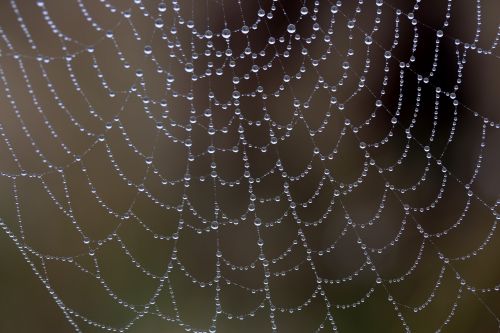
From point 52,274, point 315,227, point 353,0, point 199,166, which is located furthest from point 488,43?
point 52,274

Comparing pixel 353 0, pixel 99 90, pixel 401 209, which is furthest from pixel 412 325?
pixel 99 90

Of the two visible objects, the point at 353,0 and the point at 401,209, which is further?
the point at 401,209

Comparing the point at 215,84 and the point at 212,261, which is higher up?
the point at 215,84

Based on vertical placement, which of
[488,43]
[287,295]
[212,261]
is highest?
[488,43]

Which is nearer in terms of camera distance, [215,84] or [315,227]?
[215,84]

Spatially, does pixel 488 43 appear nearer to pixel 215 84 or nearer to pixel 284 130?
pixel 284 130

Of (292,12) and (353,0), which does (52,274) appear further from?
(353,0)
